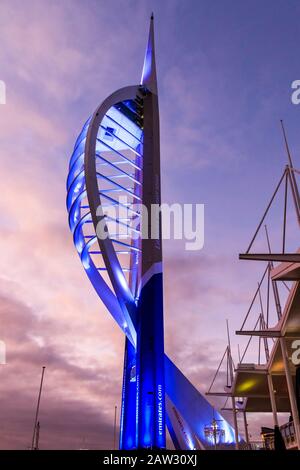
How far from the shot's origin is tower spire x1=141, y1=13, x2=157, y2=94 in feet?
137

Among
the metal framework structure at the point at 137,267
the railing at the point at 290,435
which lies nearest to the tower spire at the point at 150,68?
the metal framework structure at the point at 137,267

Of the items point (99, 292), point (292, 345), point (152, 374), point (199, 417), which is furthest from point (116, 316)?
point (292, 345)

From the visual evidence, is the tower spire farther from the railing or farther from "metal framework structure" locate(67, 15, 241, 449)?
the railing

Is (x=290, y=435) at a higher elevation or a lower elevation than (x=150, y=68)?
lower

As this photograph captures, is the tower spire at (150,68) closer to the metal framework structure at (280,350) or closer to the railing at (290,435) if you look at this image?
the metal framework structure at (280,350)

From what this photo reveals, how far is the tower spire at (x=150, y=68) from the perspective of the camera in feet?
137

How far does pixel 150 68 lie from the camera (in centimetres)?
4325
